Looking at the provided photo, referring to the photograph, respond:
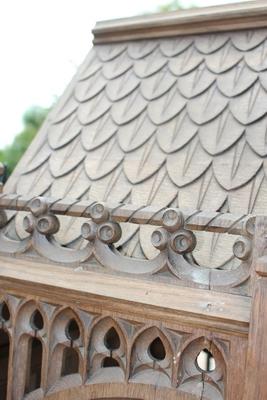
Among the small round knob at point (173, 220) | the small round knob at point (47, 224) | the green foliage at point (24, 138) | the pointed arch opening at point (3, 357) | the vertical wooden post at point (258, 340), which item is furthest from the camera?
the green foliage at point (24, 138)

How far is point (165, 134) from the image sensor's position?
4.33 feet

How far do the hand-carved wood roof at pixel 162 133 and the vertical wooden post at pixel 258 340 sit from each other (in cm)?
20

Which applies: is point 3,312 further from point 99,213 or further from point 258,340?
point 258,340

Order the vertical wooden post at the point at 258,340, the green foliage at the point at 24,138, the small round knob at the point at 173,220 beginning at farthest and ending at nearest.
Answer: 1. the green foliage at the point at 24,138
2. the small round knob at the point at 173,220
3. the vertical wooden post at the point at 258,340

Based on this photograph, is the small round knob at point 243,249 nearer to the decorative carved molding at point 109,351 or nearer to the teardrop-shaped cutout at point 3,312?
the decorative carved molding at point 109,351

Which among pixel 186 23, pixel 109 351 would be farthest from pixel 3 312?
pixel 186 23

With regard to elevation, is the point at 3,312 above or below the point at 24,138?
below

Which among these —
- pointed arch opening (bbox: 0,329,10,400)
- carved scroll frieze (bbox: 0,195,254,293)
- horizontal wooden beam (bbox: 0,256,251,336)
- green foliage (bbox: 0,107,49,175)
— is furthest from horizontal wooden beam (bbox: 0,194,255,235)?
green foliage (bbox: 0,107,49,175)

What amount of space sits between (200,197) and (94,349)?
16.3 inches

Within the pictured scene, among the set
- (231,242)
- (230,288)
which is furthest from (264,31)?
(230,288)

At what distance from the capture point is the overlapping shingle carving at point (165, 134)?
1.15m

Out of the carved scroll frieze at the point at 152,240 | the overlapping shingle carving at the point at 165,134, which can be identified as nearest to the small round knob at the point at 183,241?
the carved scroll frieze at the point at 152,240

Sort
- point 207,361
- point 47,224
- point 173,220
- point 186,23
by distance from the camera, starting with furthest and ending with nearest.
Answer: point 207,361, point 186,23, point 47,224, point 173,220

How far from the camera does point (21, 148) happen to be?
654 cm
